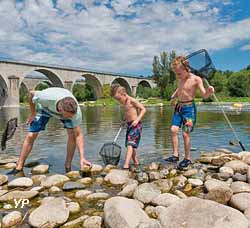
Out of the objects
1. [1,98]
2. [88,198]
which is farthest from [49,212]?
[1,98]

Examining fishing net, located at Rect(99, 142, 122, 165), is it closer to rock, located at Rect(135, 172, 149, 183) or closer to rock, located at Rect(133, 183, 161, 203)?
rock, located at Rect(135, 172, 149, 183)

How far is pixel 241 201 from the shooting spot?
337 centimetres

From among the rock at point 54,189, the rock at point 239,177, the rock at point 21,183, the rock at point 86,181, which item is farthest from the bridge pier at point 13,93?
the rock at point 239,177

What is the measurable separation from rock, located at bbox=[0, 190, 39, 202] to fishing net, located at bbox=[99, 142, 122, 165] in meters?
1.96

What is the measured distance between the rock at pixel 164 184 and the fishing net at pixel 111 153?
5.35 ft

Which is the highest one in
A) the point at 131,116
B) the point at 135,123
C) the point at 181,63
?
the point at 181,63

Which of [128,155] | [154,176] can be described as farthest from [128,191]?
[128,155]

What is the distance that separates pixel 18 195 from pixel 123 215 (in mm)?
1727

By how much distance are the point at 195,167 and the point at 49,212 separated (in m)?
2.68

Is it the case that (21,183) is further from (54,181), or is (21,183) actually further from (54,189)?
(54,189)

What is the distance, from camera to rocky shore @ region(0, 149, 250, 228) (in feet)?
9.60

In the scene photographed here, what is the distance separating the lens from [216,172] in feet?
16.6

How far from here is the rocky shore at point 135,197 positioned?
9.60ft

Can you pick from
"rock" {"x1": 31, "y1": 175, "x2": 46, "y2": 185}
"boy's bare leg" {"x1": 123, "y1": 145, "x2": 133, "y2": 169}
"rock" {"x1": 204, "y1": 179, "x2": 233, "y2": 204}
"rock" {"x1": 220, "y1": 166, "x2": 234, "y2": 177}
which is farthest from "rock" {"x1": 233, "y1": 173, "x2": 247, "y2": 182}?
"rock" {"x1": 31, "y1": 175, "x2": 46, "y2": 185}
